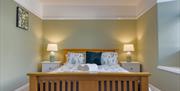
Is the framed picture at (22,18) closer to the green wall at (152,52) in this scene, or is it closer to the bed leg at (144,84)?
the bed leg at (144,84)

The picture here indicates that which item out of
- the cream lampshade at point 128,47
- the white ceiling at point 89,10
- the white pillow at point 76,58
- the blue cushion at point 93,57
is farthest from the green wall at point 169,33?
the white pillow at point 76,58

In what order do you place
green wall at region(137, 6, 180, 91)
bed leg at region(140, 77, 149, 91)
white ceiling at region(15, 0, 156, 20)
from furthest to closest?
white ceiling at region(15, 0, 156, 20) → green wall at region(137, 6, 180, 91) → bed leg at region(140, 77, 149, 91)

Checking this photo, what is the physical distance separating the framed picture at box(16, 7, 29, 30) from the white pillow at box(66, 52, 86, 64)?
4.83 feet

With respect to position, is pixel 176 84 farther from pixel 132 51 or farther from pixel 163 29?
pixel 132 51

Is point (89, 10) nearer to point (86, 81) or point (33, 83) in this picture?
point (86, 81)

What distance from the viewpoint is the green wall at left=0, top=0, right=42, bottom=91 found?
3262 millimetres

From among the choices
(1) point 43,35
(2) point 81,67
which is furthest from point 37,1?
(2) point 81,67

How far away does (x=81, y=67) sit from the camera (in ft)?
11.5

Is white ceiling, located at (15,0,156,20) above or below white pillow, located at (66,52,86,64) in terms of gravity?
above

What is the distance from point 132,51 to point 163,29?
1.97m

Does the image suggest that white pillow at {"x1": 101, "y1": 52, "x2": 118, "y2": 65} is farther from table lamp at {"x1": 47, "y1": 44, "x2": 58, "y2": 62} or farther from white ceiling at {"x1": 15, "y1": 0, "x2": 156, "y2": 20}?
table lamp at {"x1": 47, "y1": 44, "x2": 58, "y2": 62}

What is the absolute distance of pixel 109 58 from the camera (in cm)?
535

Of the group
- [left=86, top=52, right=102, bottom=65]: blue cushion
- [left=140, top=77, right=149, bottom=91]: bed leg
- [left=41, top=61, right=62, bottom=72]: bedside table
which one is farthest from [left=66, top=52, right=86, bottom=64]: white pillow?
[left=140, top=77, right=149, bottom=91]: bed leg

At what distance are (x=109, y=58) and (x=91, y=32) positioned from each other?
1079 mm
